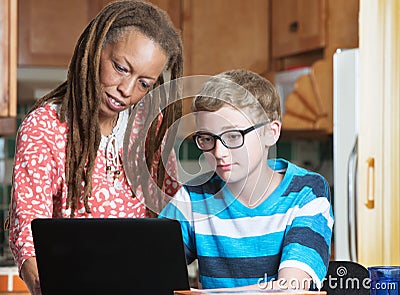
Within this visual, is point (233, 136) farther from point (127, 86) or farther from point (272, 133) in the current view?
point (127, 86)

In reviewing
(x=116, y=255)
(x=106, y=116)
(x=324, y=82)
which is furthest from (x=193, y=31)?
(x=116, y=255)

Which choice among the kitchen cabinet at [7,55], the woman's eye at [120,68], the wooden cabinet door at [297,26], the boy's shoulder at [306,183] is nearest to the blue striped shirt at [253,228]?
the boy's shoulder at [306,183]

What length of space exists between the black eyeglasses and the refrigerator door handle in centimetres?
173

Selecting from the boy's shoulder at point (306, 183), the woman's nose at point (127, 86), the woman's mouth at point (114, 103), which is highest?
the woman's nose at point (127, 86)

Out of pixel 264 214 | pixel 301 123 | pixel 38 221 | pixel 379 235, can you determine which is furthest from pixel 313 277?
pixel 301 123

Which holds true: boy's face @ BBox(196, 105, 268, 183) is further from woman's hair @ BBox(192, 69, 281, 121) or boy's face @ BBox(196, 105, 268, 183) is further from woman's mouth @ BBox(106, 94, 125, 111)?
woman's mouth @ BBox(106, 94, 125, 111)

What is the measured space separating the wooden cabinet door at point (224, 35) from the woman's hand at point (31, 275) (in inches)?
87.6

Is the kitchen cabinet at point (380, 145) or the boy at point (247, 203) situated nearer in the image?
the boy at point (247, 203)

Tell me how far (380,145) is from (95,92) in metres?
1.68

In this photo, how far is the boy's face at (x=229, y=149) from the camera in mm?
1127

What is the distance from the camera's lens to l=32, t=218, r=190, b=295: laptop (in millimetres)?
963

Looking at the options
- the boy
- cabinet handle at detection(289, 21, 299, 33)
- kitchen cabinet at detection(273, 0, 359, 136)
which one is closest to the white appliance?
kitchen cabinet at detection(273, 0, 359, 136)

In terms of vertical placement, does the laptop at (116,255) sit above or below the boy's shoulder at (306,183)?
below

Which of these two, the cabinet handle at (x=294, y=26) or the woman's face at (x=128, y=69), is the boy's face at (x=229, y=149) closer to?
the woman's face at (x=128, y=69)
